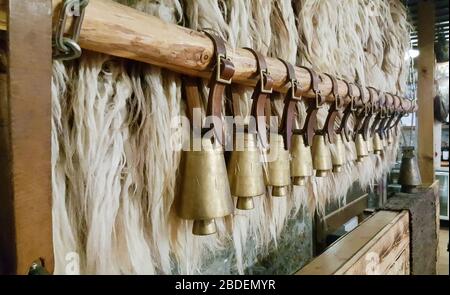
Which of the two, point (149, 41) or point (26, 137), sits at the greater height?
point (149, 41)

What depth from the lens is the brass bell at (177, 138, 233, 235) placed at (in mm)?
471

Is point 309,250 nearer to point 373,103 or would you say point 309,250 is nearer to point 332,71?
point 373,103

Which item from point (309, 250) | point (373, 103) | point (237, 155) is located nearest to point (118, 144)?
point (237, 155)

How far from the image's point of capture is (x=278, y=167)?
640mm

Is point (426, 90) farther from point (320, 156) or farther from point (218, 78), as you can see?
point (218, 78)

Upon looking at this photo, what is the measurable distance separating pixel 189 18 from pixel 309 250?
122 cm

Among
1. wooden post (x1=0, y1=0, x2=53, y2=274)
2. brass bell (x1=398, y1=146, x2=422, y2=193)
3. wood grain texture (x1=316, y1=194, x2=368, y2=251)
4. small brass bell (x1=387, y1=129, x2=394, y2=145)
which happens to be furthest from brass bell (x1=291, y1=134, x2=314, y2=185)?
brass bell (x1=398, y1=146, x2=422, y2=193)

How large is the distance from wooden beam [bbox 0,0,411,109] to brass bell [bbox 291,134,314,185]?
23 centimetres

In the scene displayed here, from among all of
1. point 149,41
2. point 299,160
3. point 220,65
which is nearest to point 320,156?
point 299,160

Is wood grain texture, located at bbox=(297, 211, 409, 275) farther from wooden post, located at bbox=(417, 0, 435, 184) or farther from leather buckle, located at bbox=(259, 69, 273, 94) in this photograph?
wooden post, located at bbox=(417, 0, 435, 184)

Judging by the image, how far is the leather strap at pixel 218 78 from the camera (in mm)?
479

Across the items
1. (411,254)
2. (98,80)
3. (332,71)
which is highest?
(332,71)

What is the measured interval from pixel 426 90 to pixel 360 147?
3.91 ft

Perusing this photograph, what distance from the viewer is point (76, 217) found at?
43 centimetres
